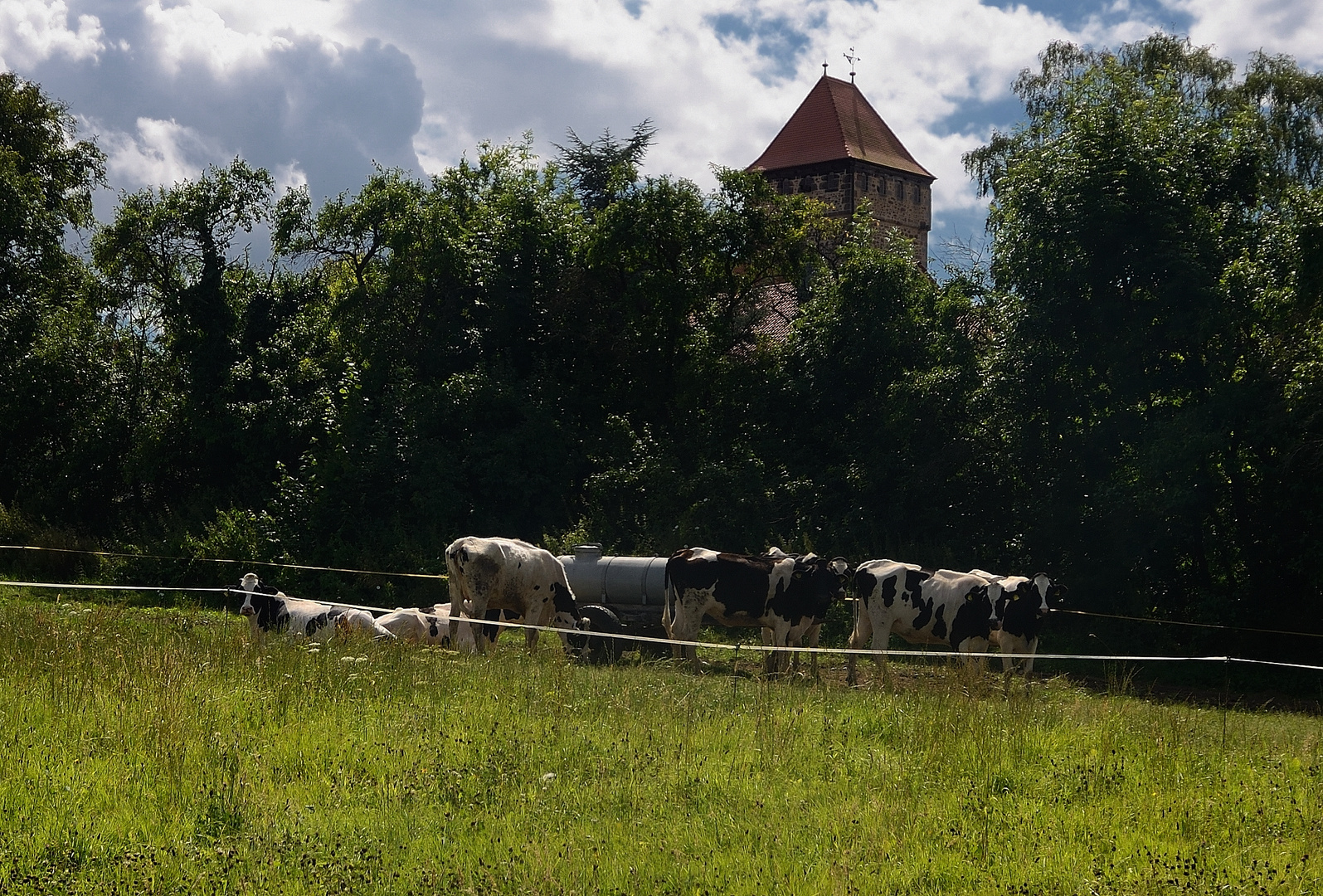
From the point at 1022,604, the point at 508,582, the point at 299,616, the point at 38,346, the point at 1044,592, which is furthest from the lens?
the point at 38,346

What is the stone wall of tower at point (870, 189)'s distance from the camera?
73625mm

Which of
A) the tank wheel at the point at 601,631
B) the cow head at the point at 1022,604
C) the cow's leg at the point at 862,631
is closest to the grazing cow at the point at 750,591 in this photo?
the cow's leg at the point at 862,631

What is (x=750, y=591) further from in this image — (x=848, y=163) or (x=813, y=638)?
(x=848, y=163)

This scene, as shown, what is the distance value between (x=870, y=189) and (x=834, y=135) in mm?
4211

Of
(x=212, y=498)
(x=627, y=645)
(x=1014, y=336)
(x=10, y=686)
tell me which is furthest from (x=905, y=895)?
(x=212, y=498)

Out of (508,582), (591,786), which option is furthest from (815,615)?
(591,786)

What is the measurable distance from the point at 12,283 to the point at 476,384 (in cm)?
1785

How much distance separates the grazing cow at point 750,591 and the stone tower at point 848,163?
189ft

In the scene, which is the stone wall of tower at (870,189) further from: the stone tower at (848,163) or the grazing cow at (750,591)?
the grazing cow at (750,591)

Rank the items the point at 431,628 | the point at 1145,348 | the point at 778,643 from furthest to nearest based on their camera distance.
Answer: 1. the point at 1145,348
2. the point at 778,643
3. the point at 431,628

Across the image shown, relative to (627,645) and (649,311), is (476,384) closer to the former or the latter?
(649,311)

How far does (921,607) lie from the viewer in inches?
671

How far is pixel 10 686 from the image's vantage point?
10.1 m

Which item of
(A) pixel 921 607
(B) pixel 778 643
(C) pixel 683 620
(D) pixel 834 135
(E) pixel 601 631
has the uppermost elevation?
(D) pixel 834 135
